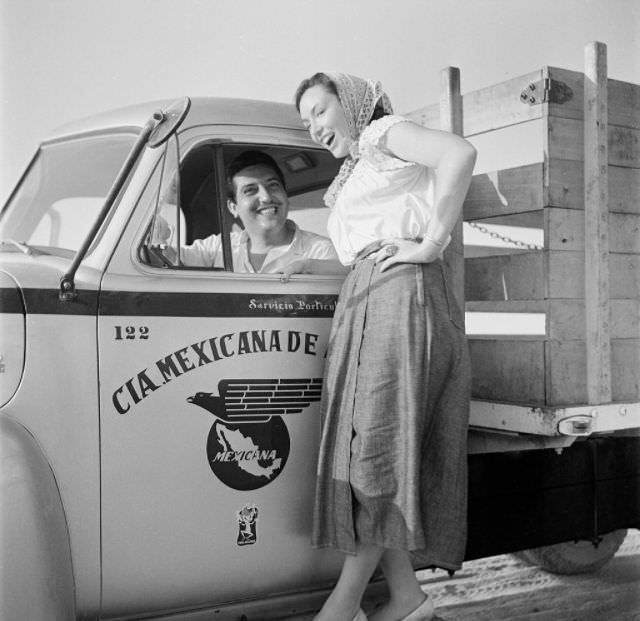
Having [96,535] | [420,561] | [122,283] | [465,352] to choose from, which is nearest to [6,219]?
[122,283]

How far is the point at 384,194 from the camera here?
270 centimetres

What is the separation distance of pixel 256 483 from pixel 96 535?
0.54m

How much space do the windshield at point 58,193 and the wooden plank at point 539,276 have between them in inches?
60.0

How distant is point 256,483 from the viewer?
2.71m

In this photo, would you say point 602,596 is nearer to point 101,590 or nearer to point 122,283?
point 101,590

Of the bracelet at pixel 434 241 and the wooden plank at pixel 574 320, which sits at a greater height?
the bracelet at pixel 434 241

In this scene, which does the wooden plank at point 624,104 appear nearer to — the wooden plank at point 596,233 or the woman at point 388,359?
the wooden plank at point 596,233

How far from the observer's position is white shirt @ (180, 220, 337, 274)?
2818 mm

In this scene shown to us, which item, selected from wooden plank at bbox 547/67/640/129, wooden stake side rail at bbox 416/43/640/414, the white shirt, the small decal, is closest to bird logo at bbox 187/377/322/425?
the small decal

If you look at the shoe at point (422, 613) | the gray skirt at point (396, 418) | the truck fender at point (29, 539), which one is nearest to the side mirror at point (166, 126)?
the gray skirt at point (396, 418)

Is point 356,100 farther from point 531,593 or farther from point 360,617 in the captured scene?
point 531,593

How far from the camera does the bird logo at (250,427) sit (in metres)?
2.64

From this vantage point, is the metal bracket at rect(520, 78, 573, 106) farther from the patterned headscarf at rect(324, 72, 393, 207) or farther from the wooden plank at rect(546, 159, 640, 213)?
the patterned headscarf at rect(324, 72, 393, 207)

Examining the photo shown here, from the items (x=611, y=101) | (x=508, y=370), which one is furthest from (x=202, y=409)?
(x=611, y=101)
